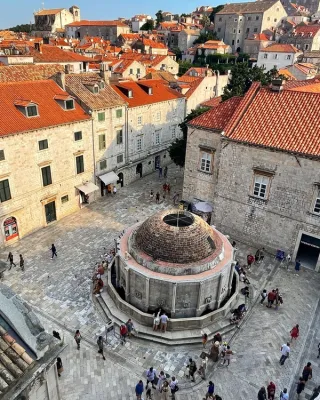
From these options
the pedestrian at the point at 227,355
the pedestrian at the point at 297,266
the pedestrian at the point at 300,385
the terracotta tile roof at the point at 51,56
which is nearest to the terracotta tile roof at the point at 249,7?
the terracotta tile roof at the point at 51,56

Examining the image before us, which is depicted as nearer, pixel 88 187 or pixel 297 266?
pixel 297 266

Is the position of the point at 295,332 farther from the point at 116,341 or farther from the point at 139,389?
the point at 116,341

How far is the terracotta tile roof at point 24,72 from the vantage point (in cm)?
3384

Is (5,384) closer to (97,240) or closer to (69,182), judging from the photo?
(97,240)

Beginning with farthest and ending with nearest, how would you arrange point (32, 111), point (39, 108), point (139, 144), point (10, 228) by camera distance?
point (139, 144) → point (39, 108) → point (32, 111) → point (10, 228)

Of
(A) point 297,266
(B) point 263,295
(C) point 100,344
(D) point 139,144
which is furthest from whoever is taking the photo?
(D) point 139,144

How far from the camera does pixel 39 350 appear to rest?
792 centimetres

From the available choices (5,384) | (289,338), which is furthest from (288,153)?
(5,384)

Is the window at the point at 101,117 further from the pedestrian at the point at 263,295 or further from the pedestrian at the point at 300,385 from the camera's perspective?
the pedestrian at the point at 300,385

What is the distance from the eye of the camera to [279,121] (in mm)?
24047

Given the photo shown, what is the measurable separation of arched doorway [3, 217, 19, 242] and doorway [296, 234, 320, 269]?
881 inches

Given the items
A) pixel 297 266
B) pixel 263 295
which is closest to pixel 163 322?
pixel 263 295

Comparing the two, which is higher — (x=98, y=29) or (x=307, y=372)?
(x=98, y=29)

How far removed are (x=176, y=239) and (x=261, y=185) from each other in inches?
393
